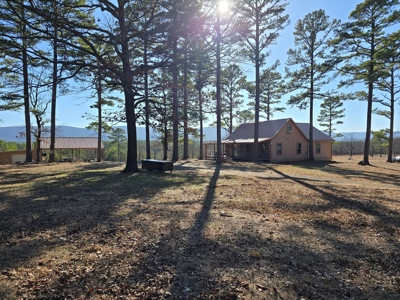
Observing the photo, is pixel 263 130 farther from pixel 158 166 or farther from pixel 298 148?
pixel 158 166

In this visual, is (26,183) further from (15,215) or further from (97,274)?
(97,274)

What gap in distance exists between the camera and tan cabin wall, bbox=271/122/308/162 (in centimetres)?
2736

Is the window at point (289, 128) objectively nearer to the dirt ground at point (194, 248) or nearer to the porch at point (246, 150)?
the porch at point (246, 150)

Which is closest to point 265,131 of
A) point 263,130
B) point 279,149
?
point 263,130

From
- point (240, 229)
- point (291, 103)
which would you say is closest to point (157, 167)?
point (240, 229)

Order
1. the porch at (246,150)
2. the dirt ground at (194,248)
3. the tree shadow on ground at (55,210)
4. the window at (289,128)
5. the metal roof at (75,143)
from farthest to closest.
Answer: the metal roof at (75,143)
the window at (289,128)
the porch at (246,150)
the tree shadow on ground at (55,210)
the dirt ground at (194,248)

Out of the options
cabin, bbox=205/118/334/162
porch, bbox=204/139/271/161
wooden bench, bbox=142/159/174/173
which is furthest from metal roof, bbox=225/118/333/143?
wooden bench, bbox=142/159/174/173

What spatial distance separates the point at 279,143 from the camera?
90.7 ft

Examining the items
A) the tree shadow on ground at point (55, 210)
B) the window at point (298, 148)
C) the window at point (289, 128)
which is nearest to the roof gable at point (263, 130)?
the window at point (289, 128)

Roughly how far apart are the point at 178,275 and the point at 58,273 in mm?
1354

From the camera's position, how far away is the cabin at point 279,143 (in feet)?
90.0

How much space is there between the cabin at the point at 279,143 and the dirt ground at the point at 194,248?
20394 mm

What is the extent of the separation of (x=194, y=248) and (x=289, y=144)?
2635 cm

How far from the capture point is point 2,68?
15.8 metres
